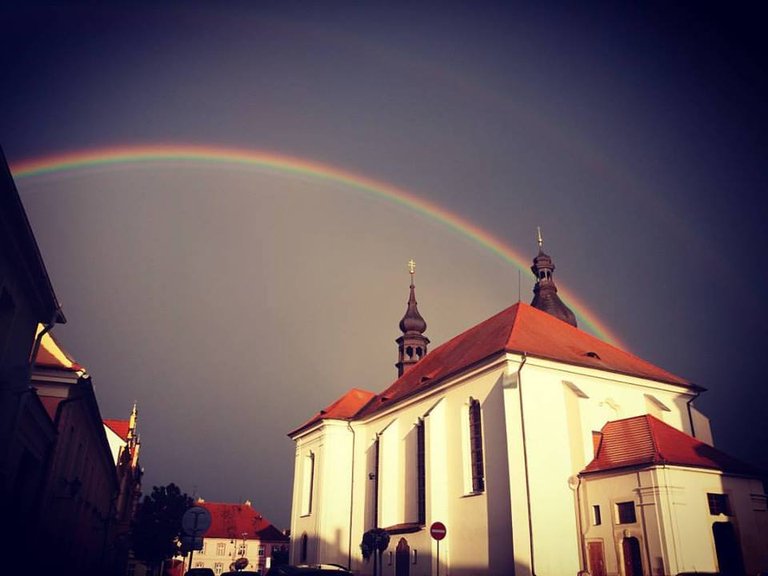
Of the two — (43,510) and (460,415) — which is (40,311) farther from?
(460,415)

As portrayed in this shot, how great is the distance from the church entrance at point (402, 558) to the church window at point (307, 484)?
12817 millimetres

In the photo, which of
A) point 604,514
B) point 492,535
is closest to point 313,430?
point 492,535

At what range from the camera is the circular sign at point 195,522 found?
1284 cm

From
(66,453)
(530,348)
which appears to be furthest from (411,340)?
(66,453)

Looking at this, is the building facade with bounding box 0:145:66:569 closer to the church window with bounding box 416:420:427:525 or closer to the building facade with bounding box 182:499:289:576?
the church window with bounding box 416:420:427:525

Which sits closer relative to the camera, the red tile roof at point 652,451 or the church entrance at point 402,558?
the red tile roof at point 652,451

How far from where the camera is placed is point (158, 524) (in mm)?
59875

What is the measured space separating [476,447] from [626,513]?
7.09 meters

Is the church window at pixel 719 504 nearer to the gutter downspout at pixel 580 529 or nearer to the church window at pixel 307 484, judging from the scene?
the gutter downspout at pixel 580 529

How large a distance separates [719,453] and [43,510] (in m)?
23.8

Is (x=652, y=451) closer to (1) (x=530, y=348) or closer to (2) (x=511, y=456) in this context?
(2) (x=511, y=456)

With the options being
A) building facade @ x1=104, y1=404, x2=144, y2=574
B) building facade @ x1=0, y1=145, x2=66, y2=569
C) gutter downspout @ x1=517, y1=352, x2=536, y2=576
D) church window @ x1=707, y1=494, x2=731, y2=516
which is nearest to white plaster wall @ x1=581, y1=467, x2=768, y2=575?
church window @ x1=707, y1=494, x2=731, y2=516

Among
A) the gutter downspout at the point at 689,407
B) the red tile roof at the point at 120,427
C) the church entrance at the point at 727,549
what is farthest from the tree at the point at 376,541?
the red tile roof at the point at 120,427

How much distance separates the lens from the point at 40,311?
14352mm
